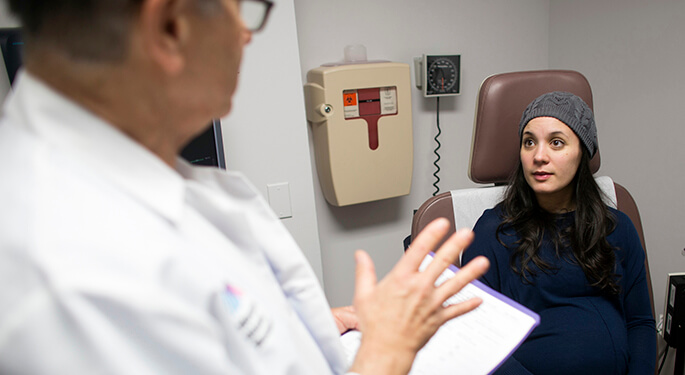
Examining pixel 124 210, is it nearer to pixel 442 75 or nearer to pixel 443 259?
pixel 443 259

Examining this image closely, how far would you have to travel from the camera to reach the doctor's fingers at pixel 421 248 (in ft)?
1.82


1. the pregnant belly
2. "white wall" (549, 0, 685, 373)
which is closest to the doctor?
the pregnant belly

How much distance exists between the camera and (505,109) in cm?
146

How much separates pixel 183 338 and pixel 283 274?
0.23 metres

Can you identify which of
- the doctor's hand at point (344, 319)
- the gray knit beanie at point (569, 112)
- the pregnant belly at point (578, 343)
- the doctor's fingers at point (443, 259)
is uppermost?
the gray knit beanie at point (569, 112)

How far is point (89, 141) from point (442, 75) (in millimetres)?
1916

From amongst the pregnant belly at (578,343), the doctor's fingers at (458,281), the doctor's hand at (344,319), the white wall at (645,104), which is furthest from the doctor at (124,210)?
the white wall at (645,104)

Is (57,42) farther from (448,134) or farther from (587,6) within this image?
(587,6)

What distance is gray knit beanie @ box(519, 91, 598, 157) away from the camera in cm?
131

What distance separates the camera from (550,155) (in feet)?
4.35

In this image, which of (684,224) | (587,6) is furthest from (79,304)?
(587,6)

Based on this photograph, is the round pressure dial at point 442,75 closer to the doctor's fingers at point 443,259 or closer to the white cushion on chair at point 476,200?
the white cushion on chair at point 476,200

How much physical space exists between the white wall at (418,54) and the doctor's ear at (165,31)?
163 centimetres

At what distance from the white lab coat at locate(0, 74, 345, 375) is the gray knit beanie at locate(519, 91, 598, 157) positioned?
1.17 m
